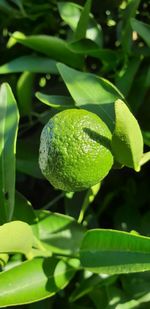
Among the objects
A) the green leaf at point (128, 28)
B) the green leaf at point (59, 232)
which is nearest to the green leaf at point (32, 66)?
the green leaf at point (128, 28)

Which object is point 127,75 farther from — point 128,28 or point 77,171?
point 77,171

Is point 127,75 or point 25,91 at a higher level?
point 127,75

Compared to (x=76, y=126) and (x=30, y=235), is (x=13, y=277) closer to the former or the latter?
(x=30, y=235)

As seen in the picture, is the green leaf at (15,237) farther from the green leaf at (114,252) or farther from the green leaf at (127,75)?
the green leaf at (127,75)

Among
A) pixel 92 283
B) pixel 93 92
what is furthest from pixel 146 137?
pixel 92 283

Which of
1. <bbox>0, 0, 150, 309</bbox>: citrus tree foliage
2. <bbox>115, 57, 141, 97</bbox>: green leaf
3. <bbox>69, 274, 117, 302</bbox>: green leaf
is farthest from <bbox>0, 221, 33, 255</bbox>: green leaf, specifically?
<bbox>115, 57, 141, 97</bbox>: green leaf

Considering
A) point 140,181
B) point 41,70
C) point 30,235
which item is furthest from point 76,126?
point 140,181
